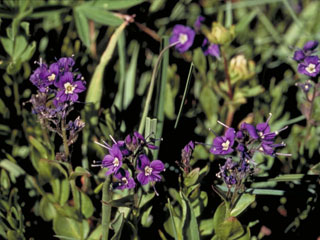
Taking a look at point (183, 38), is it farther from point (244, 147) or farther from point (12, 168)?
point (12, 168)

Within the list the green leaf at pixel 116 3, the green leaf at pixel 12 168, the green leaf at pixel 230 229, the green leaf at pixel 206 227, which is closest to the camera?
the green leaf at pixel 230 229

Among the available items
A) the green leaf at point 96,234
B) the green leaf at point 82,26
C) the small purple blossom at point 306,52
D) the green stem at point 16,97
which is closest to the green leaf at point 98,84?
the green leaf at point 82,26

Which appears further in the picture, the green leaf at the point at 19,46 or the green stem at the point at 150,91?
the green leaf at the point at 19,46

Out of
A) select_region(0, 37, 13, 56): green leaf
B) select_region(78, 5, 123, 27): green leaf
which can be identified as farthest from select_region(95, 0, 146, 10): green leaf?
select_region(0, 37, 13, 56): green leaf

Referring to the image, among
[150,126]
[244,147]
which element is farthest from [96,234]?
[244,147]

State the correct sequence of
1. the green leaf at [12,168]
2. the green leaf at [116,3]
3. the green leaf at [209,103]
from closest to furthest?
1. the green leaf at [12,168]
2. the green leaf at [116,3]
3. the green leaf at [209,103]

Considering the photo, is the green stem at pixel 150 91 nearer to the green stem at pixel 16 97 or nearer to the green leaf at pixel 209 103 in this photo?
the green leaf at pixel 209 103

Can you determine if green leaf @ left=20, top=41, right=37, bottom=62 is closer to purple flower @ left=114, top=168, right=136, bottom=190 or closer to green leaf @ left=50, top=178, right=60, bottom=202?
green leaf @ left=50, top=178, right=60, bottom=202
